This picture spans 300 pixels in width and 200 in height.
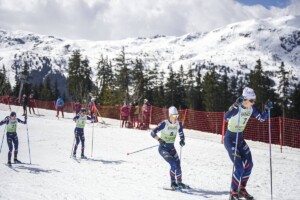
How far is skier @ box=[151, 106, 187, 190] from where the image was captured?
26.3ft

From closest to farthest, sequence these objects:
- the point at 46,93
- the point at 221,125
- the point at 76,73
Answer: the point at 221,125, the point at 76,73, the point at 46,93

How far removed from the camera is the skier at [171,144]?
8027mm

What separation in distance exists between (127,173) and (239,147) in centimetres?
407

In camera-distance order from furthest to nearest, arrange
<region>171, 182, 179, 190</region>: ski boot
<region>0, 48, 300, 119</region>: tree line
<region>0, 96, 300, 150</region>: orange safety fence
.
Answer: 1. <region>0, 48, 300, 119</region>: tree line
2. <region>0, 96, 300, 150</region>: orange safety fence
3. <region>171, 182, 179, 190</region>: ski boot

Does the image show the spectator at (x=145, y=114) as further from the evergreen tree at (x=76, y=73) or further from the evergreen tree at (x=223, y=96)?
the evergreen tree at (x=76, y=73)

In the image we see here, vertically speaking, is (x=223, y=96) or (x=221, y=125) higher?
(x=223, y=96)

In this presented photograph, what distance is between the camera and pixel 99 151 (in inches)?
584

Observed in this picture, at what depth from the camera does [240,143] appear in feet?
23.5

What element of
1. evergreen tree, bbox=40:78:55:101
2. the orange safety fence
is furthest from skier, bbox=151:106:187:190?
evergreen tree, bbox=40:78:55:101

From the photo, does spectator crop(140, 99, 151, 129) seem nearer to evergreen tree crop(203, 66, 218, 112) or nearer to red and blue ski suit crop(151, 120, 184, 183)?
red and blue ski suit crop(151, 120, 184, 183)

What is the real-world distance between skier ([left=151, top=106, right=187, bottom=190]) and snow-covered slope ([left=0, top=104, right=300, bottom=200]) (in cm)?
43

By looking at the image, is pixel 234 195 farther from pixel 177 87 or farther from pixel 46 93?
pixel 46 93

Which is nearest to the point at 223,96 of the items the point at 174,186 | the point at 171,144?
the point at 171,144

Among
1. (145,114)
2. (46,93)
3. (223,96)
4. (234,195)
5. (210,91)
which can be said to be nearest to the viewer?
(234,195)
